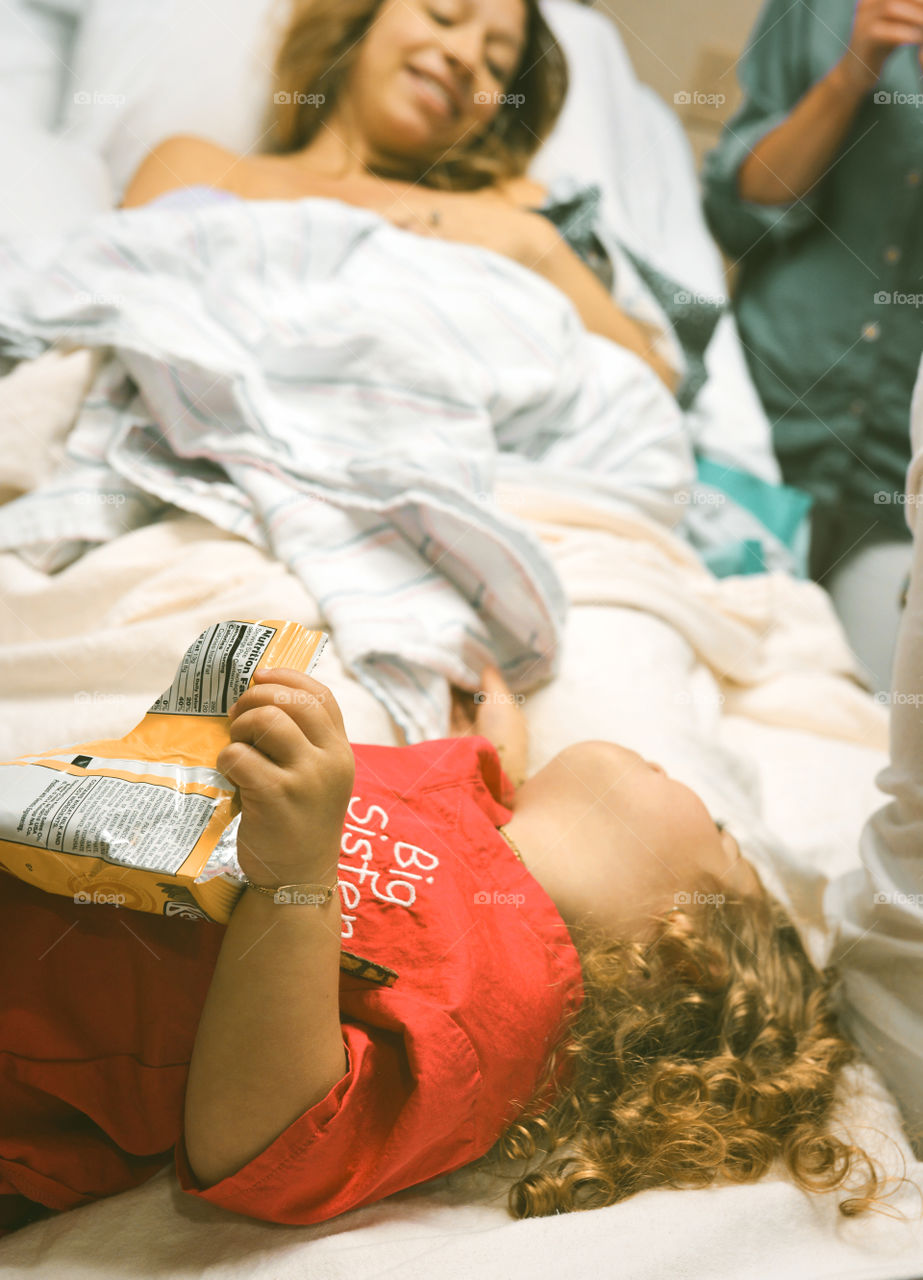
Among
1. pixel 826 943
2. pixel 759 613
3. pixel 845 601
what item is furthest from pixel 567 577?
pixel 845 601

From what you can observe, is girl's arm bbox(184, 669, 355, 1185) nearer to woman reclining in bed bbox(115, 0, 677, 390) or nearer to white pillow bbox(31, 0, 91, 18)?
woman reclining in bed bbox(115, 0, 677, 390)

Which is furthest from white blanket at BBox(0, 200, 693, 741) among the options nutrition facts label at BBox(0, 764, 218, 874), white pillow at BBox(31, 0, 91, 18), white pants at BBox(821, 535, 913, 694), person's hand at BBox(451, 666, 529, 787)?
white pillow at BBox(31, 0, 91, 18)

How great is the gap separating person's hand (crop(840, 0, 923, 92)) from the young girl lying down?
3.37ft

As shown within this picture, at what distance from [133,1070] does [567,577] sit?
54 centimetres

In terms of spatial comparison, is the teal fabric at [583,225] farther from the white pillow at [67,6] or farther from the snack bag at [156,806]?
the snack bag at [156,806]

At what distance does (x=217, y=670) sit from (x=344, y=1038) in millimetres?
209

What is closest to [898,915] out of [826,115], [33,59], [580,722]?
[580,722]

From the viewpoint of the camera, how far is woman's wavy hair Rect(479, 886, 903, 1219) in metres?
0.52

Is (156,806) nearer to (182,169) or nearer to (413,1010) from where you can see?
(413,1010)

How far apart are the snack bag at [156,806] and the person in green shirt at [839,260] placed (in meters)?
0.91

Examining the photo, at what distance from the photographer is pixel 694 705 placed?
2.80ft

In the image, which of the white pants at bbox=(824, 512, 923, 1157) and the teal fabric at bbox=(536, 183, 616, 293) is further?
the teal fabric at bbox=(536, 183, 616, 293)

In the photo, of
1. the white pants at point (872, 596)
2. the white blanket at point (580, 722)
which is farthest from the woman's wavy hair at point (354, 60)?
the white pants at point (872, 596)

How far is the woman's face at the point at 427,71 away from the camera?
3.86ft
